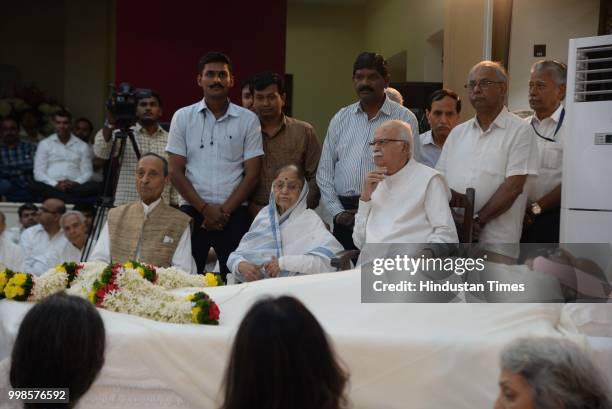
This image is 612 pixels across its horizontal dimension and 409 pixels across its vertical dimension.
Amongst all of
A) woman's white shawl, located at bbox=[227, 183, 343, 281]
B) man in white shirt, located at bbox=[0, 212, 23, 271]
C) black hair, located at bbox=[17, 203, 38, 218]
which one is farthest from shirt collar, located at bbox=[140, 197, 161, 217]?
black hair, located at bbox=[17, 203, 38, 218]

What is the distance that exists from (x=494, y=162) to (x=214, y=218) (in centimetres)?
147

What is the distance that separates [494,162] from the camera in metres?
4.19

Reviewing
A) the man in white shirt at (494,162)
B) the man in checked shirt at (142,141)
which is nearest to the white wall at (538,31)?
the man in white shirt at (494,162)

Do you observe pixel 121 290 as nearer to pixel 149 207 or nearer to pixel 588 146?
pixel 149 207

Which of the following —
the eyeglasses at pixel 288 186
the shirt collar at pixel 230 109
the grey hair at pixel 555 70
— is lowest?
the eyeglasses at pixel 288 186

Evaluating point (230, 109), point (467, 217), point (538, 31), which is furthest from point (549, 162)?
point (538, 31)

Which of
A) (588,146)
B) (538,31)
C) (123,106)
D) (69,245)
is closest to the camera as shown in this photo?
(588,146)

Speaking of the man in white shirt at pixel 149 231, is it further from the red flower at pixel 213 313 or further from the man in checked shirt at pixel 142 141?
the red flower at pixel 213 313

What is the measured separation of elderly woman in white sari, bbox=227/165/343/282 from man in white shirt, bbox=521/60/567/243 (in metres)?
0.95

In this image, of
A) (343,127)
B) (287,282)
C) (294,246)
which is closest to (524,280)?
(287,282)

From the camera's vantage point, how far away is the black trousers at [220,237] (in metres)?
4.73

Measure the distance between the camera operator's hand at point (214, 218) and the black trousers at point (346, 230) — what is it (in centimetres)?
59

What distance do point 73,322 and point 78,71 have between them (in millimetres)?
9189

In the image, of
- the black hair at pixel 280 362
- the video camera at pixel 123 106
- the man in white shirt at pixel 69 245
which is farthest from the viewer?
the man in white shirt at pixel 69 245
